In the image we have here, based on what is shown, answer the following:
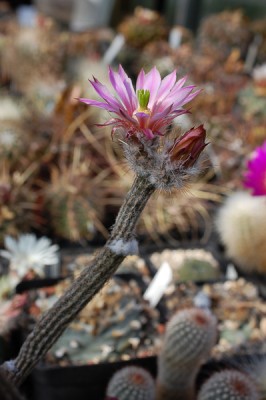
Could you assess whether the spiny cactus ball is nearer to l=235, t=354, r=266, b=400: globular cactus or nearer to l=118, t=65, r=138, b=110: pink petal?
l=235, t=354, r=266, b=400: globular cactus

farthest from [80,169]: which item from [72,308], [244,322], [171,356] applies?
[72,308]

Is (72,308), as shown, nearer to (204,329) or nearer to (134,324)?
(204,329)

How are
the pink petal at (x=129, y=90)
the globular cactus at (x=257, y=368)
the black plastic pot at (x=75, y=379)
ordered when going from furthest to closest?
the black plastic pot at (x=75, y=379) < the globular cactus at (x=257, y=368) < the pink petal at (x=129, y=90)

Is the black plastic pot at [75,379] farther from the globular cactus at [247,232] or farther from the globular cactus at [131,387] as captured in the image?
the globular cactus at [247,232]

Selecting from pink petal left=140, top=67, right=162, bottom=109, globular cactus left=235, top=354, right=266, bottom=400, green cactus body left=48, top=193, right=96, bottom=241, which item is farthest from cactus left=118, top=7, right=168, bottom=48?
pink petal left=140, top=67, right=162, bottom=109

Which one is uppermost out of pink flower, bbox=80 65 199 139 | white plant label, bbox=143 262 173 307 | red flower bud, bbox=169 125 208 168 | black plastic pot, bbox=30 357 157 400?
pink flower, bbox=80 65 199 139

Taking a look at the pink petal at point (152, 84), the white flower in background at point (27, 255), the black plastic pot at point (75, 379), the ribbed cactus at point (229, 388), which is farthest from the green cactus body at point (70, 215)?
the pink petal at point (152, 84)

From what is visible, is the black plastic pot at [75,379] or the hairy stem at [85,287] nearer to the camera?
the hairy stem at [85,287]
